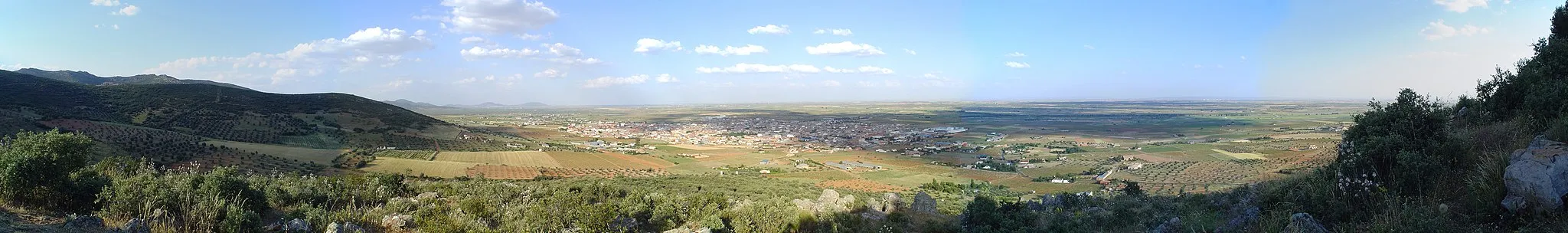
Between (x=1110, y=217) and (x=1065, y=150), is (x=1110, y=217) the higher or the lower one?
→ the higher one

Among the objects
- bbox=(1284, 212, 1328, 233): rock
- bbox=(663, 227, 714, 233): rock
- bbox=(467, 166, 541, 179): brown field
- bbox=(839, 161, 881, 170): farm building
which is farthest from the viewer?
bbox=(839, 161, 881, 170): farm building

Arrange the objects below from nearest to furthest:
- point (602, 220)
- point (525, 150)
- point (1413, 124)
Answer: point (1413, 124)
point (602, 220)
point (525, 150)

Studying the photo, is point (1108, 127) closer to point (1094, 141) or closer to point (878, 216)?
point (1094, 141)

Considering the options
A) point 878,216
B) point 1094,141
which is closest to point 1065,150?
point 1094,141

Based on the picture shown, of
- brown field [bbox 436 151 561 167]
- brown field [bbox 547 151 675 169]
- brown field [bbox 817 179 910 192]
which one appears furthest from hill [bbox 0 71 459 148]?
brown field [bbox 817 179 910 192]

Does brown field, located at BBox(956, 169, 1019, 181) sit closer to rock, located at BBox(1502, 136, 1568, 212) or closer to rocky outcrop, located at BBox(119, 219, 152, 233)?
rock, located at BBox(1502, 136, 1568, 212)

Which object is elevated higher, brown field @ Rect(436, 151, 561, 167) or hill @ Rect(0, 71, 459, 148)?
hill @ Rect(0, 71, 459, 148)

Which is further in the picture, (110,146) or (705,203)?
(110,146)
